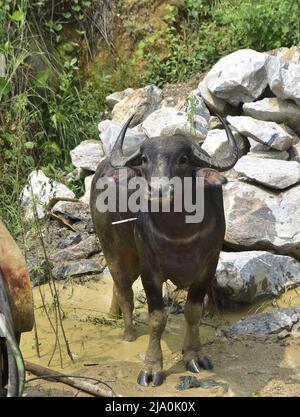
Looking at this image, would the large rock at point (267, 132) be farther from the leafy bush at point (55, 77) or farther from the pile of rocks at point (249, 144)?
the leafy bush at point (55, 77)

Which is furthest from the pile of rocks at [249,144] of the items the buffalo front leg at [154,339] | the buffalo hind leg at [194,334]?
the buffalo front leg at [154,339]

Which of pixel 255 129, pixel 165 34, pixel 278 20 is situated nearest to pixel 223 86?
pixel 255 129

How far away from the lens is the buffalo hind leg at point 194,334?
4719 mm

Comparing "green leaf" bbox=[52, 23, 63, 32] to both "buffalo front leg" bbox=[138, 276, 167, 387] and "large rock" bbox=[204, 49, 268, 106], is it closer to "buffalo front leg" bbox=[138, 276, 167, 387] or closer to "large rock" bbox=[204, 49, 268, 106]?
"large rock" bbox=[204, 49, 268, 106]

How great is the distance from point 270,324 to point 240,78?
267 centimetres

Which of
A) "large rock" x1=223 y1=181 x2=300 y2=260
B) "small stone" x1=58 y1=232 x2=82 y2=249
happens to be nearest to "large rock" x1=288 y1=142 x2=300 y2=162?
"large rock" x1=223 y1=181 x2=300 y2=260

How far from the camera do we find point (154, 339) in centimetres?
468

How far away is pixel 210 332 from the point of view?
5.33m

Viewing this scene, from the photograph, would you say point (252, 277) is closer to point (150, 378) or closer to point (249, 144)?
point (150, 378)

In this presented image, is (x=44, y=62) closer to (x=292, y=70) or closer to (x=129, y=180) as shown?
(x=292, y=70)

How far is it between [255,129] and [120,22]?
2859 mm

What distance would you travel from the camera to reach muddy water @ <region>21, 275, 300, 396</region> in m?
4.39

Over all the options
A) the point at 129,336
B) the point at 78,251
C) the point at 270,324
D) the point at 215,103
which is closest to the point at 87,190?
the point at 78,251

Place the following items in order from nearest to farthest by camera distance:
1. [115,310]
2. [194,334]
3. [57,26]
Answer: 1. [194,334]
2. [115,310]
3. [57,26]
